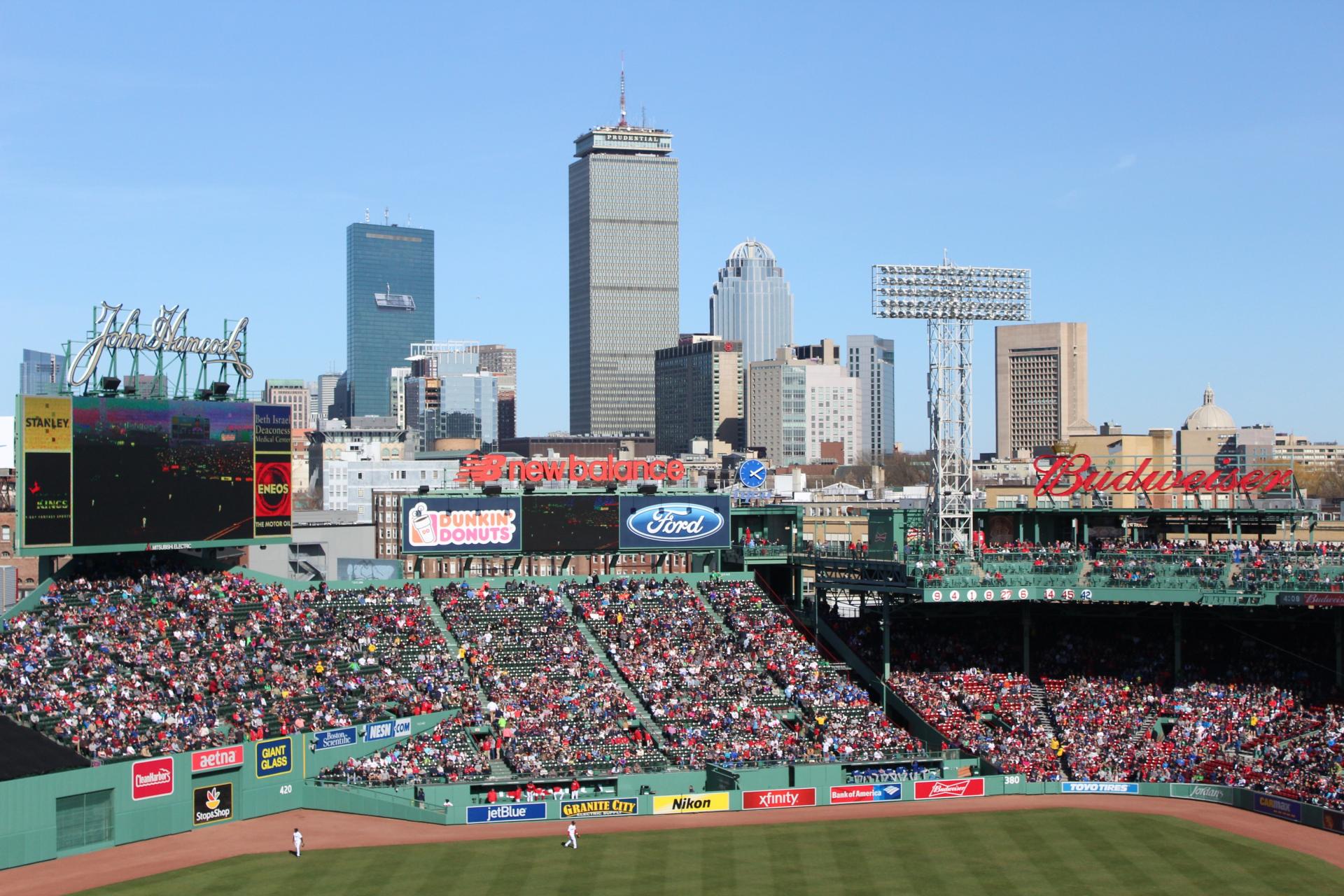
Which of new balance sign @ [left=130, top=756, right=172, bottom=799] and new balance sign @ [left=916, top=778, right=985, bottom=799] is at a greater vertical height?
new balance sign @ [left=130, top=756, right=172, bottom=799]

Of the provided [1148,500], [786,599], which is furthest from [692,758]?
[1148,500]

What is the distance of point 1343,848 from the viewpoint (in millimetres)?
49562

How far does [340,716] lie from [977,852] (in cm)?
2365

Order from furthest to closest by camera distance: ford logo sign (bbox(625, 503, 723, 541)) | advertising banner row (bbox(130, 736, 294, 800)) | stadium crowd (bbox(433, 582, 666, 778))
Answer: ford logo sign (bbox(625, 503, 723, 541)) → stadium crowd (bbox(433, 582, 666, 778)) → advertising banner row (bbox(130, 736, 294, 800))

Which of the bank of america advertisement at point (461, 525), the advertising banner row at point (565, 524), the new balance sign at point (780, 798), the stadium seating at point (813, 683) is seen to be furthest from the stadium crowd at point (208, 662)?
the stadium seating at point (813, 683)

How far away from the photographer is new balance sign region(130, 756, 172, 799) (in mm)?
48500

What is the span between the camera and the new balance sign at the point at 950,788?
57.7m

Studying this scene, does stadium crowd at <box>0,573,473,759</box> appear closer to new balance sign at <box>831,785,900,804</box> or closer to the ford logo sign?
the ford logo sign

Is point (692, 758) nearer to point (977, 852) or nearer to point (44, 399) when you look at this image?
point (977, 852)

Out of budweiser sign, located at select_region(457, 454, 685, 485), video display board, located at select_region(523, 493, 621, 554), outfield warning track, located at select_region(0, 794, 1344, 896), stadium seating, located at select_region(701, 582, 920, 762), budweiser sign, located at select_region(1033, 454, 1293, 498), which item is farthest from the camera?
budweiser sign, located at select_region(457, 454, 685, 485)

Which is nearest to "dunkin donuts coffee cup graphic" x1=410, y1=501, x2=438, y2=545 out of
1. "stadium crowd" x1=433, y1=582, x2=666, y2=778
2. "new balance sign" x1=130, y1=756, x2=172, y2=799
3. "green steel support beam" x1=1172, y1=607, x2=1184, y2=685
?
"stadium crowd" x1=433, y1=582, x2=666, y2=778

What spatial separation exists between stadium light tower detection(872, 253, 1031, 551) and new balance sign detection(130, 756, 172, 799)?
1355 inches

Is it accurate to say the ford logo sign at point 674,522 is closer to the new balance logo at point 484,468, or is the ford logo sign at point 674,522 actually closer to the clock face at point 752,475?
the clock face at point 752,475

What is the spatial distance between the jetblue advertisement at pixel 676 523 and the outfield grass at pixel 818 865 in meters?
20.3
